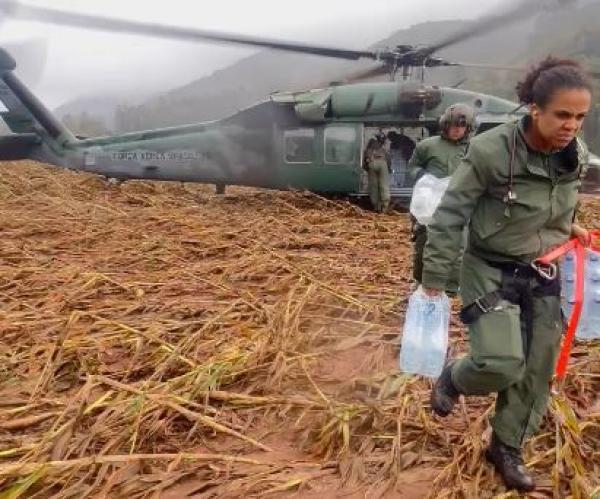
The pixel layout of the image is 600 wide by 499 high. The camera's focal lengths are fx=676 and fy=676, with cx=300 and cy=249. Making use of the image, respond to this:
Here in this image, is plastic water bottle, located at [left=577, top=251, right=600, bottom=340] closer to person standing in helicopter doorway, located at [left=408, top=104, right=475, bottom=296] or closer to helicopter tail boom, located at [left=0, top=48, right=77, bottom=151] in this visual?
person standing in helicopter doorway, located at [left=408, top=104, right=475, bottom=296]

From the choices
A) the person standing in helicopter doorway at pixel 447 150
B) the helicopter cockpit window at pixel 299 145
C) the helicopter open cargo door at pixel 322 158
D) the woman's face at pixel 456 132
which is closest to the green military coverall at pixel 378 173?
the helicopter open cargo door at pixel 322 158

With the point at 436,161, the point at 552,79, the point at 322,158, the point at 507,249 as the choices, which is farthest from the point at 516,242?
the point at 322,158

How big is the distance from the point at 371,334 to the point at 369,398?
3.47 feet

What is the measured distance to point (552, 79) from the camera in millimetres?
2516

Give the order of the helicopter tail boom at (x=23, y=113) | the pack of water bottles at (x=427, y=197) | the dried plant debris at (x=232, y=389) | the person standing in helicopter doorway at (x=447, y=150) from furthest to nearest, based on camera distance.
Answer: the helicopter tail boom at (x=23, y=113) < the person standing in helicopter doorway at (x=447, y=150) < the pack of water bottles at (x=427, y=197) < the dried plant debris at (x=232, y=389)

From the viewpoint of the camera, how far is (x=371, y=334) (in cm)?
463

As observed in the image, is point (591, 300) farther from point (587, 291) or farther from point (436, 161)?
point (436, 161)

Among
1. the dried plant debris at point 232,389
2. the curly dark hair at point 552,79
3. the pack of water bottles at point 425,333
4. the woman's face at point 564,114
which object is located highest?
the curly dark hair at point 552,79

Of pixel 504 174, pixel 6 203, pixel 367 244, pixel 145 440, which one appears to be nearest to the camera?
pixel 504 174

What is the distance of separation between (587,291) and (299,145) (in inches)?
317

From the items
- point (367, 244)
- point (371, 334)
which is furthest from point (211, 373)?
point (367, 244)

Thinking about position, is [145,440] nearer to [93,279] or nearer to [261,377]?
[261,377]

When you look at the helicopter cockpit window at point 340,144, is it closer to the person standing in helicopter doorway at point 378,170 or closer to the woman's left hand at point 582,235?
the person standing in helicopter doorway at point 378,170

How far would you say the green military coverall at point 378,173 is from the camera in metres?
10.3
